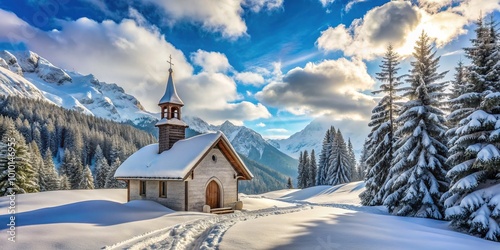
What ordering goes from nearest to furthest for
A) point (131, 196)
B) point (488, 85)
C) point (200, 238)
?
point (200, 238) < point (488, 85) < point (131, 196)

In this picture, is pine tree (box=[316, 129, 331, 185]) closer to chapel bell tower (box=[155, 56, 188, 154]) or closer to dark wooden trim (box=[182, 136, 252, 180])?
dark wooden trim (box=[182, 136, 252, 180])

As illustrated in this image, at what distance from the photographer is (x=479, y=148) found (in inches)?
506

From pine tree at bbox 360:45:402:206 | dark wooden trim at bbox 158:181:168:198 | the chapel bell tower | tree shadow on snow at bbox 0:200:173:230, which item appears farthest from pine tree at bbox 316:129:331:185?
tree shadow on snow at bbox 0:200:173:230

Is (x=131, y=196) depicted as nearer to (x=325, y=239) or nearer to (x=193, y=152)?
(x=193, y=152)

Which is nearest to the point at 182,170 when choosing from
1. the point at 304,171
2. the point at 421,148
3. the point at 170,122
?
the point at 170,122

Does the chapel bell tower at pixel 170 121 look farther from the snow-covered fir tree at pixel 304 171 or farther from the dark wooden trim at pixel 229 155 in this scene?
the snow-covered fir tree at pixel 304 171

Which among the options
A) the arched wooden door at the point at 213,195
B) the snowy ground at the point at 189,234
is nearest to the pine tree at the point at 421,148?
the snowy ground at the point at 189,234

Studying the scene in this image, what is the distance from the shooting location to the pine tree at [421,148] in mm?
16688

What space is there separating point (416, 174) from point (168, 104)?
18443 mm

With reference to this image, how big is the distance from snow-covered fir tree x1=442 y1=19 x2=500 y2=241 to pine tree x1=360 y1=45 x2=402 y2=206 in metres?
8.88

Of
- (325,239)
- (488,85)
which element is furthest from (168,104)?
(488,85)

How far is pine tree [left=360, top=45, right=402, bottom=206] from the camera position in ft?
76.9

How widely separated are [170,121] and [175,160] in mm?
4159

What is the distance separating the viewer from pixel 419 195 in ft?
54.7
